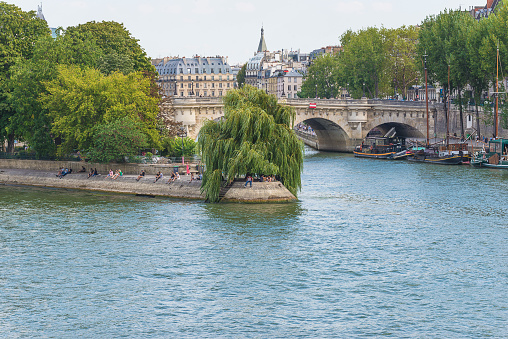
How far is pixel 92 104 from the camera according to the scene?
63406mm

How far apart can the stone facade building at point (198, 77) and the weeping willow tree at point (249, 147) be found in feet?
453

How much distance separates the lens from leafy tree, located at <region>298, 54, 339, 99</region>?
138000 millimetres

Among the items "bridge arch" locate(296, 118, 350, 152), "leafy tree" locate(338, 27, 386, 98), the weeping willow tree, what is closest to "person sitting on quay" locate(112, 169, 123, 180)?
the weeping willow tree

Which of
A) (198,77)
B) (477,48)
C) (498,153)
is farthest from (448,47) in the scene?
(198,77)

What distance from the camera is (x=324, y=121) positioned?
98000mm

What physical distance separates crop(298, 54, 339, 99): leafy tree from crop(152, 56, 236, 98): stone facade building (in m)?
49.1

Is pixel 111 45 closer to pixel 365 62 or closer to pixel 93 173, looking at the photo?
pixel 93 173

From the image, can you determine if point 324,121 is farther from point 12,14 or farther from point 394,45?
point 12,14

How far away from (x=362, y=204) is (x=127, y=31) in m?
42.5

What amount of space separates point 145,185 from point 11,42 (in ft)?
75.8

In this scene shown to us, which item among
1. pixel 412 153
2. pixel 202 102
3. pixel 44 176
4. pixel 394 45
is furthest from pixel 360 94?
pixel 44 176

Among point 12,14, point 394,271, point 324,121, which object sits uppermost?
point 12,14

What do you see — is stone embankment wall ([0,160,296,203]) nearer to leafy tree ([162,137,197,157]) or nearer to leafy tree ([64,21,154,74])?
leafy tree ([162,137,197,157])


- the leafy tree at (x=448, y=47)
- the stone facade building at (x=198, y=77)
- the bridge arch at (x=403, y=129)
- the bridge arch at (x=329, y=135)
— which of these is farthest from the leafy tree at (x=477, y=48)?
the stone facade building at (x=198, y=77)
